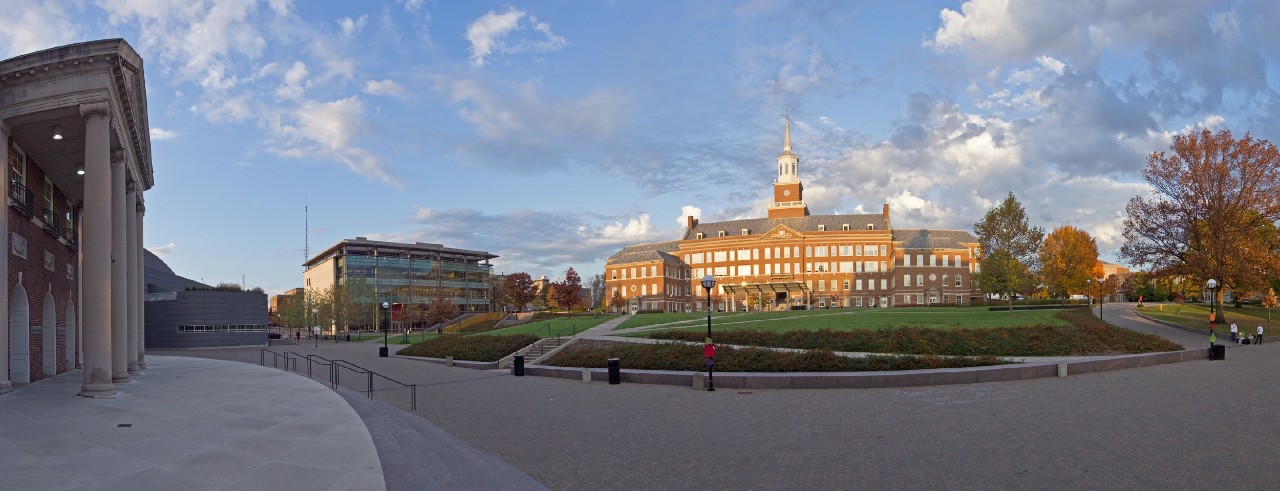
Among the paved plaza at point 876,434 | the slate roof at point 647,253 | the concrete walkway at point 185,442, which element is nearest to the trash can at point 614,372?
the paved plaza at point 876,434

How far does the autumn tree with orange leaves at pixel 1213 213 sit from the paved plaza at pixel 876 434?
100.0 ft

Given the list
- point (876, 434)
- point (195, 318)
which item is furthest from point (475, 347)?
point (195, 318)

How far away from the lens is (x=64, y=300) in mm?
28047

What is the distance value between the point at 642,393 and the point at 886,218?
109738 mm

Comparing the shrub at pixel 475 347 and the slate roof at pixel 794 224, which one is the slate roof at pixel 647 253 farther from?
the shrub at pixel 475 347

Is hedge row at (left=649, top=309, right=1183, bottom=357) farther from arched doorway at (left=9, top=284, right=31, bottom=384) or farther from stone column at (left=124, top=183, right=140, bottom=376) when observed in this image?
arched doorway at (left=9, top=284, right=31, bottom=384)

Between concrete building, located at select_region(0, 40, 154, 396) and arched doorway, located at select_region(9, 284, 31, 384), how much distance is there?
3cm

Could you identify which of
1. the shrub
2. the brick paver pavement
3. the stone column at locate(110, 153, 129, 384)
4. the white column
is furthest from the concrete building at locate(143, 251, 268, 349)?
the brick paver pavement

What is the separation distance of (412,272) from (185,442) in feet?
374

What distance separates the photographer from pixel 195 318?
6900 cm

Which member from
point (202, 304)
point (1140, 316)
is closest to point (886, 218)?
point (1140, 316)

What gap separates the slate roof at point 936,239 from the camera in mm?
111938

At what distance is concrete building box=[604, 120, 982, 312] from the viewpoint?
11088cm

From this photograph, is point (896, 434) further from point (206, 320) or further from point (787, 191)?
point (787, 191)
